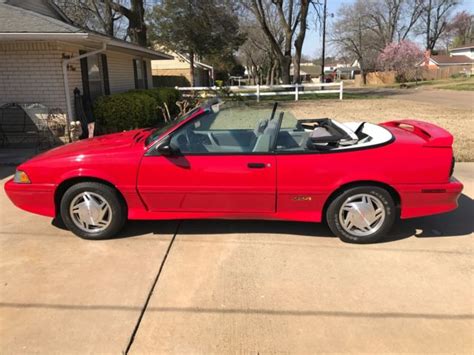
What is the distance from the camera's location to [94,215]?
4113 millimetres

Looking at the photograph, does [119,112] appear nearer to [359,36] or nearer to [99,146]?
[99,146]

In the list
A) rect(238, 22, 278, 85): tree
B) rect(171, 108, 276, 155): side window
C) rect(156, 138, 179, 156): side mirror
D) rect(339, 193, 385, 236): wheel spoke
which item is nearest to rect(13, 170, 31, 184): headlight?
rect(156, 138, 179, 156): side mirror

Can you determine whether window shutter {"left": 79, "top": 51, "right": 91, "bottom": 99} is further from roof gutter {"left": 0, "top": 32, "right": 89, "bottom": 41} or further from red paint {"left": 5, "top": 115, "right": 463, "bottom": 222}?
red paint {"left": 5, "top": 115, "right": 463, "bottom": 222}

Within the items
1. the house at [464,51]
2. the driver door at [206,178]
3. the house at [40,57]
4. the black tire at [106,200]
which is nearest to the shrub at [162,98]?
the house at [40,57]

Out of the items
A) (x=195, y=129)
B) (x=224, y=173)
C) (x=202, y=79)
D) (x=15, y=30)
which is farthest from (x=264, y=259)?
(x=202, y=79)

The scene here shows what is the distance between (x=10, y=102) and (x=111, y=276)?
8.42 metres

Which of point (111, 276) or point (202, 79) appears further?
point (202, 79)

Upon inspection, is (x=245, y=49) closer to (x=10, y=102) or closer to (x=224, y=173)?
(x=10, y=102)

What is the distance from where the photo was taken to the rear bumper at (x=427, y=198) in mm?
3865

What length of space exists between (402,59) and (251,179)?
5865 cm

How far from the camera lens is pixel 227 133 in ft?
14.6

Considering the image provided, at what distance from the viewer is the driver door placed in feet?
12.9

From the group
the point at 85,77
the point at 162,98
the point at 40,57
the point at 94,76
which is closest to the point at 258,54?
the point at 162,98

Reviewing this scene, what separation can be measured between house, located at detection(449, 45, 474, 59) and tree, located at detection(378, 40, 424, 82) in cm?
2815
